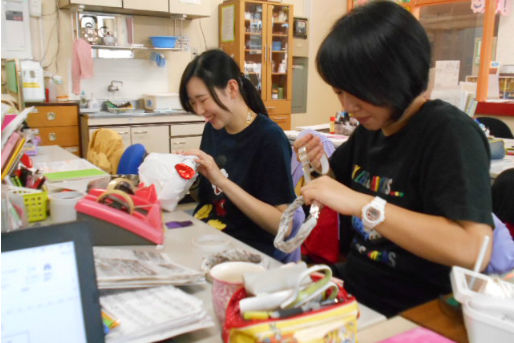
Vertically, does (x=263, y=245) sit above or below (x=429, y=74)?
below

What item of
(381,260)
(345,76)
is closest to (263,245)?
(381,260)

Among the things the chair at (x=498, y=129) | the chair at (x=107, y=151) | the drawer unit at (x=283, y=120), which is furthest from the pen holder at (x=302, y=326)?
the drawer unit at (x=283, y=120)

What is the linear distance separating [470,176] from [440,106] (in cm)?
21

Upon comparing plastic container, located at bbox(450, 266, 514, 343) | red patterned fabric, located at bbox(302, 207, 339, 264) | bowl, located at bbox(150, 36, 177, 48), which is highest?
bowl, located at bbox(150, 36, 177, 48)

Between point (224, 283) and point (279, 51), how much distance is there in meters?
5.30

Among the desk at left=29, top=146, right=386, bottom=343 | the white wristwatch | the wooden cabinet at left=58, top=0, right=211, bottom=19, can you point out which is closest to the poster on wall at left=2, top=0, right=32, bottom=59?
the wooden cabinet at left=58, top=0, right=211, bottom=19

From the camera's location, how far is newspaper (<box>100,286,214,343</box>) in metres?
0.73

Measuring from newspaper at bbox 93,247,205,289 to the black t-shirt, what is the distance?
58 cm

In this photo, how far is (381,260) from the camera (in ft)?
3.86

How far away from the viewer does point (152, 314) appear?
2.57ft

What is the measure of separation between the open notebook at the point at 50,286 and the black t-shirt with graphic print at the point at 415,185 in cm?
72

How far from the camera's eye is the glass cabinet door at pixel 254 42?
5375mm

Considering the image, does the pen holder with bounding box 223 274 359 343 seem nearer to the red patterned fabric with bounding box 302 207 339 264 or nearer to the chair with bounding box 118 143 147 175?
the red patterned fabric with bounding box 302 207 339 264

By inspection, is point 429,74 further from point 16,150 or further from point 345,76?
point 16,150
